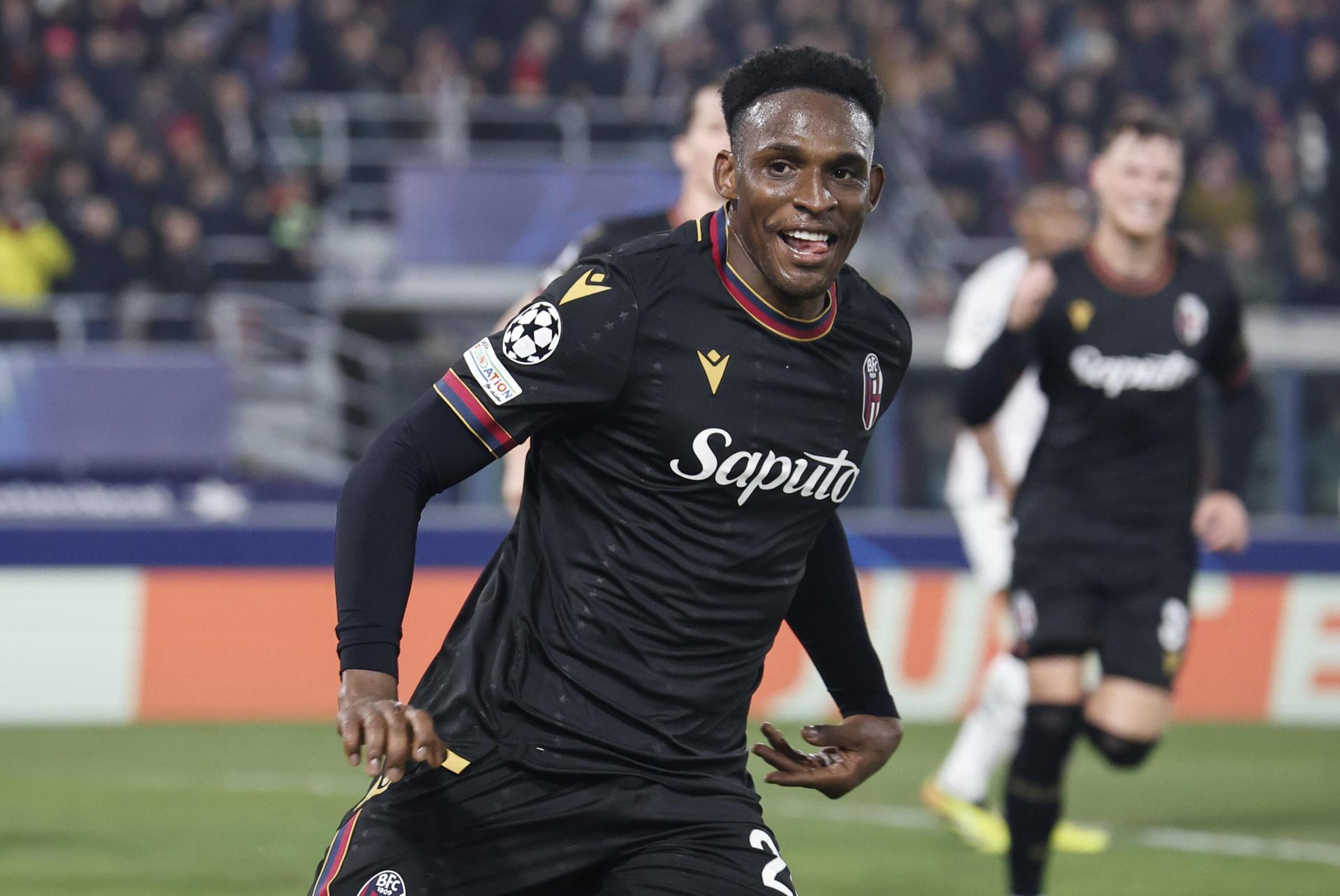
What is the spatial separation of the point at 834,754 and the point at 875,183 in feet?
3.32

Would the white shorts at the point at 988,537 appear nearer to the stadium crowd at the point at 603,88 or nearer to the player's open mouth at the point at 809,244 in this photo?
the player's open mouth at the point at 809,244

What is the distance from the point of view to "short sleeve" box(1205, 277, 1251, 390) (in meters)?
6.38

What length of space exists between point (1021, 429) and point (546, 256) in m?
9.13

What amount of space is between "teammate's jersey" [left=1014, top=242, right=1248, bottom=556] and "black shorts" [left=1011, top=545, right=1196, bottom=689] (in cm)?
6

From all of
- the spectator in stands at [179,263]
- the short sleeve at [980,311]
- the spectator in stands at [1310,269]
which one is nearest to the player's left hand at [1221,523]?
the short sleeve at [980,311]

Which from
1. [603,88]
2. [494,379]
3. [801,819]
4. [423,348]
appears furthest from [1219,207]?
[494,379]

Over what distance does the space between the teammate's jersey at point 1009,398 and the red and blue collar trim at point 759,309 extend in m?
4.41

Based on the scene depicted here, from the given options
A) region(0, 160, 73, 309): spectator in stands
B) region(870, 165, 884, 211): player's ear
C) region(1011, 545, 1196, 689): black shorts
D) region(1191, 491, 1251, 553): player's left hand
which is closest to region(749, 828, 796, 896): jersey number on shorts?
region(870, 165, 884, 211): player's ear

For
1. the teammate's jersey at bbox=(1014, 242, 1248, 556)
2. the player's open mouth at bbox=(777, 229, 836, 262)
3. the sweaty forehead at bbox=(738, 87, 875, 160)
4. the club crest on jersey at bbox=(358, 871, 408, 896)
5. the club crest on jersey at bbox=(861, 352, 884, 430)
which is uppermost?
the sweaty forehead at bbox=(738, 87, 875, 160)

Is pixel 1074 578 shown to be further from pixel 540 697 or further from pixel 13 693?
pixel 13 693

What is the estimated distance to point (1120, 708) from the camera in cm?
606

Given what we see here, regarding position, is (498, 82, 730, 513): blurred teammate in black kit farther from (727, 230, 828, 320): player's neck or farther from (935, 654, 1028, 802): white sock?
(935, 654, 1028, 802): white sock

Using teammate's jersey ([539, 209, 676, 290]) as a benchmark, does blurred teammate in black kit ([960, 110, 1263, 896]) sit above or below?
below

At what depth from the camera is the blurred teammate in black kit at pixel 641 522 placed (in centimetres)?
316
